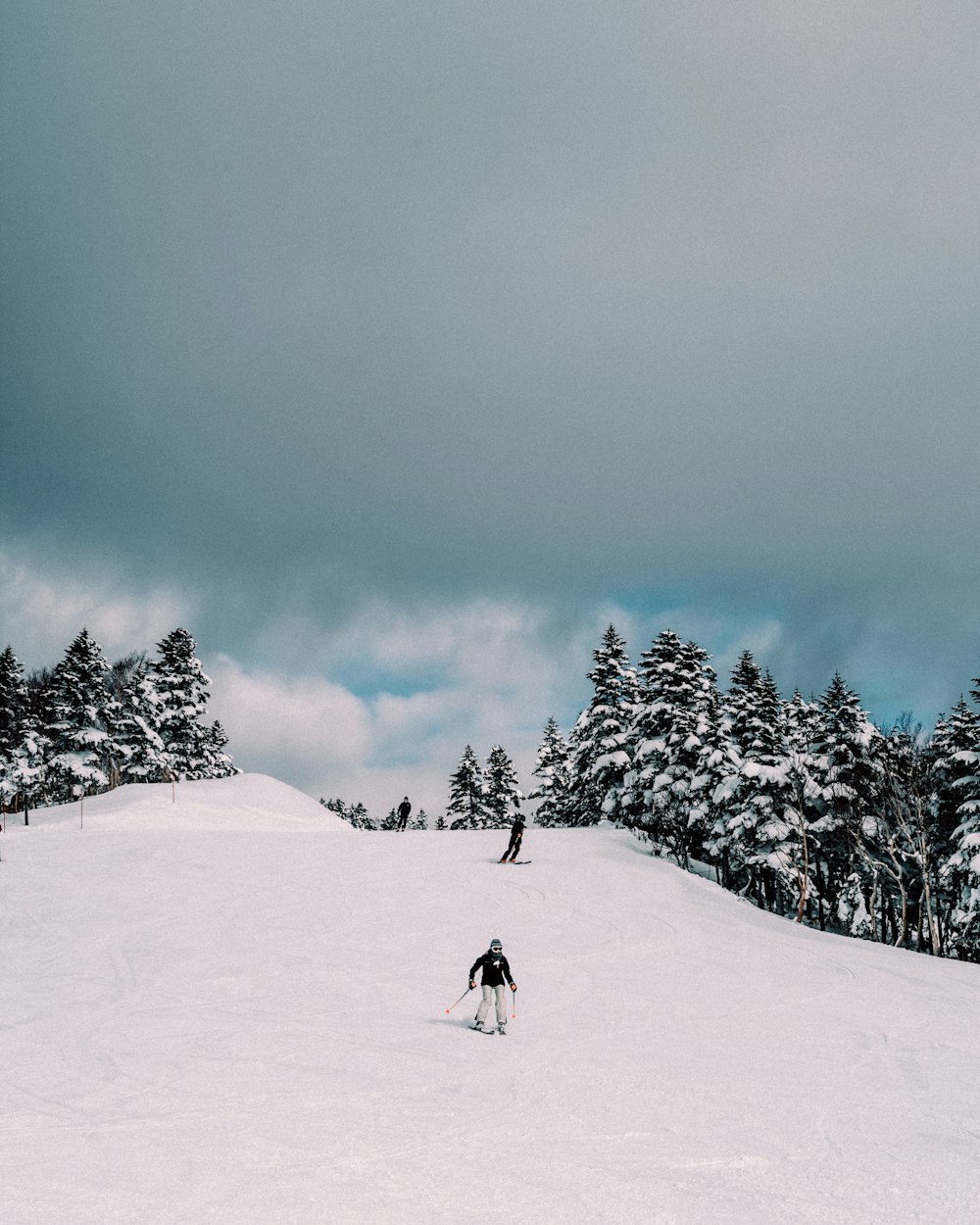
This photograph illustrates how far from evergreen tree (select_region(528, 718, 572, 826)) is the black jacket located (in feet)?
146

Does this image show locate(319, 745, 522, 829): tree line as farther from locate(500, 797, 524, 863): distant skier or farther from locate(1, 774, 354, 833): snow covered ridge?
locate(500, 797, 524, 863): distant skier

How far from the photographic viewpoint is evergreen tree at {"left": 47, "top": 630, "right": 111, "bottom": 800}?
4894 centimetres

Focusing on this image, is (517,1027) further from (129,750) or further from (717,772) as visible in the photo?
(129,750)

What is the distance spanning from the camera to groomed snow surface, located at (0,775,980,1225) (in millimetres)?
6992

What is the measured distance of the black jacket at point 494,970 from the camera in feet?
43.5

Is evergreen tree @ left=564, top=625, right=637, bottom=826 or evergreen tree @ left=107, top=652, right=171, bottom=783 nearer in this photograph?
evergreen tree @ left=564, top=625, right=637, bottom=826

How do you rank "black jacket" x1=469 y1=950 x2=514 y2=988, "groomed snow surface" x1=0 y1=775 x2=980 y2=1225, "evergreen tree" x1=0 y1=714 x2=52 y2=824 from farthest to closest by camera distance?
"evergreen tree" x1=0 y1=714 x2=52 y2=824, "black jacket" x1=469 y1=950 x2=514 y2=988, "groomed snow surface" x1=0 y1=775 x2=980 y2=1225

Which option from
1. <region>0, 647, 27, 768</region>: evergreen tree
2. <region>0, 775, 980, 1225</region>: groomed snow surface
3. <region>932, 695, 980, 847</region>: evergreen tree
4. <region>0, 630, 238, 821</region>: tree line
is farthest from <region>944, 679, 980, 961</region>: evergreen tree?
<region>0, 647, 27, 768</region>: evergreen tree

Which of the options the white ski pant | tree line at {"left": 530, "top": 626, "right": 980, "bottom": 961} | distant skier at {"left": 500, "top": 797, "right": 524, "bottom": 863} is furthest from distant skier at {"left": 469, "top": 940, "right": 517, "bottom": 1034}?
tree line at {"left": 530, "top": 626, "right": 980, "bottom": 961}

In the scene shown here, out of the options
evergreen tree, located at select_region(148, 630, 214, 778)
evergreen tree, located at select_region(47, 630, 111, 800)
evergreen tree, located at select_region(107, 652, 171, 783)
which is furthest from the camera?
evergreen tree, located at select_region(148, 630, 214, 778)

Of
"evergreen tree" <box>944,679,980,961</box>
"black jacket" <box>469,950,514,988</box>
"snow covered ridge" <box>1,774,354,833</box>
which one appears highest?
"evergreen tree" <box>944,679,980,961</box>

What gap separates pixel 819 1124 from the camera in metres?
9.04

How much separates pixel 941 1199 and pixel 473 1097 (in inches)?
208

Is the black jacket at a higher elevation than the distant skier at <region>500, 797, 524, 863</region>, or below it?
below
